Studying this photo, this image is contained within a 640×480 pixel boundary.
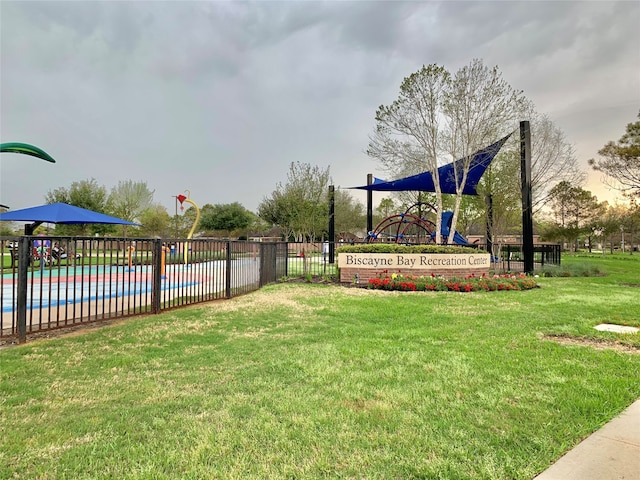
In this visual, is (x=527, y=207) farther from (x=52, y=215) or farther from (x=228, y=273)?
(x=52, y=215)

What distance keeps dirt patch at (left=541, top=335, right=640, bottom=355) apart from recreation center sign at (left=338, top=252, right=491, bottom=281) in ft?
19.9

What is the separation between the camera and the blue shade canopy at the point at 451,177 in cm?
1398

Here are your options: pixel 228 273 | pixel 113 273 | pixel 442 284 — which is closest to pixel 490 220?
pixel 442 284

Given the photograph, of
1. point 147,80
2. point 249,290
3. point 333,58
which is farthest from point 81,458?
point 147,80

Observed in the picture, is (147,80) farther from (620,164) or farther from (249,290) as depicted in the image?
(620,164)

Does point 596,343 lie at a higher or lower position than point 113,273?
lower

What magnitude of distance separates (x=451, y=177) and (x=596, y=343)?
1195 centimetres

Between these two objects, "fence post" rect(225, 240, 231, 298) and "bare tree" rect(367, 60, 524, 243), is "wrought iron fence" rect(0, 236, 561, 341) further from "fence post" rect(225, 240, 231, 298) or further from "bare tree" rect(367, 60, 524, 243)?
"bare tree" rect(367, 60, 524, 243)

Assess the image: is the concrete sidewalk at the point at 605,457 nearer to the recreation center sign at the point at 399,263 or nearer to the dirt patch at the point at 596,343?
the dirt patch at the point at 596,343

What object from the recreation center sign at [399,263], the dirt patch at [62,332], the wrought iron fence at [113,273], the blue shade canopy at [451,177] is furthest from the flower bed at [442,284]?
Answer: the dirt patch at [62,332]

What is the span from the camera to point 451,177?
51.8ft

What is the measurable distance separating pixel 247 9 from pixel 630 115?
15.7m

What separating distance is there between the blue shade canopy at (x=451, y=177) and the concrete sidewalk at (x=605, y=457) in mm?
12461

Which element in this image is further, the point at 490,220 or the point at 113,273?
the point at 490,220
